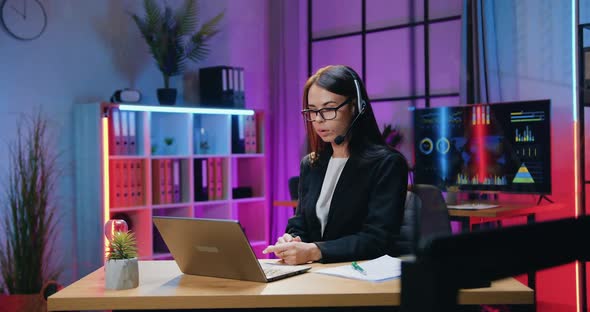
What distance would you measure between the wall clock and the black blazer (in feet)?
9.14

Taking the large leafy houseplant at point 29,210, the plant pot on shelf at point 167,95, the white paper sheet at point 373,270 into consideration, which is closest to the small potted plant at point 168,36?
the plant pot on shelf at point 167,95

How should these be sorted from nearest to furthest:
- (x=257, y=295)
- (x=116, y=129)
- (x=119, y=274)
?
(x=257, y=295) → (x=119, y=274) → (x=116, y=129)

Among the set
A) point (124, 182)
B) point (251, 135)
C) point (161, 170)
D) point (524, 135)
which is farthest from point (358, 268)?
point (251, 135)

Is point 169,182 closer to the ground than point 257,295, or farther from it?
farther from it

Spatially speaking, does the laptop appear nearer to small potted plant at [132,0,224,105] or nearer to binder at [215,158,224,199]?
small potted plant at [132,0,224,105]

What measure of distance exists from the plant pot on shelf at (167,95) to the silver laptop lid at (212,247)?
119 inches

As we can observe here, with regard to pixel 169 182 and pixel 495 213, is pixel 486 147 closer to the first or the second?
pixel 495 213

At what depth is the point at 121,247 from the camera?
1.75m

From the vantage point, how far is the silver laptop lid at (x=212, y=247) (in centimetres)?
168

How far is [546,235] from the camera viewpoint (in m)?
0.37

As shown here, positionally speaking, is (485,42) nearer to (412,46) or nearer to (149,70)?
(412,46)

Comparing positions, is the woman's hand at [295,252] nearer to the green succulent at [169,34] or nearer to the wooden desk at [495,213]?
the wooden desk at [495,213]

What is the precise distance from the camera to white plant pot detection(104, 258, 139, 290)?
67.5 inches

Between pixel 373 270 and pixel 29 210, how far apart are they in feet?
8.64
